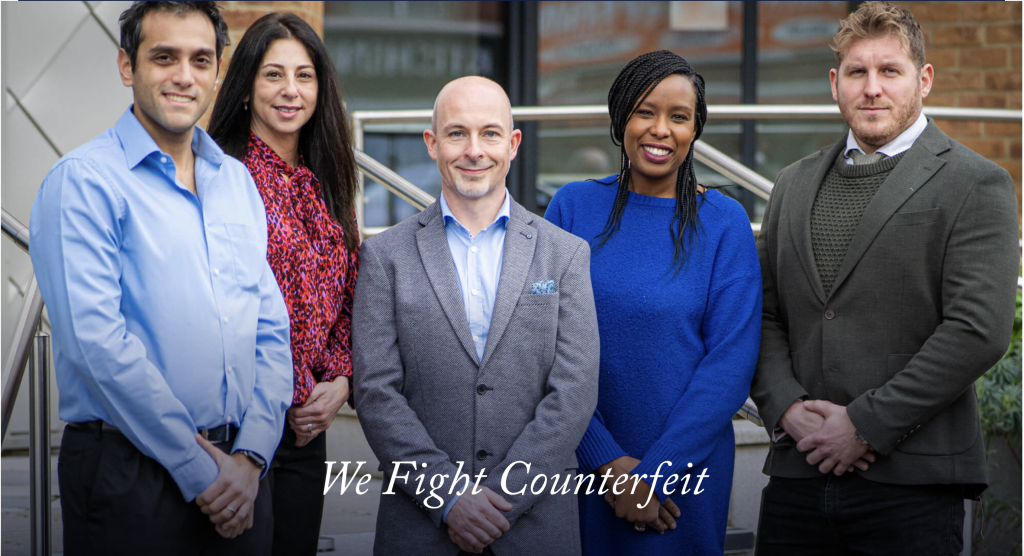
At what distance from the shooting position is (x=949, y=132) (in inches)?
207

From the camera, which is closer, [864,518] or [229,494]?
[229,494]

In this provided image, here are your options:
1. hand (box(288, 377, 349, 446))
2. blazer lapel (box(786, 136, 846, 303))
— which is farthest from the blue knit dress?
hand (box(288, 377, 349, 446))

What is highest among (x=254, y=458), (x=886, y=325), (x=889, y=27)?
(x=889, y=27)

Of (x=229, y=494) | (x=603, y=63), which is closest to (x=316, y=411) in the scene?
(x=229, y=494)

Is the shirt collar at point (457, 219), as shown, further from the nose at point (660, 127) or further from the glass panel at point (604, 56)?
the glass panel at point (604, 56)

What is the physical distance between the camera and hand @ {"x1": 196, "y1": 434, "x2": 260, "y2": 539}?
1.92 m

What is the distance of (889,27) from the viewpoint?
2316 mm

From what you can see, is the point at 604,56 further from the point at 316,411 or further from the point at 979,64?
the point at 316,411

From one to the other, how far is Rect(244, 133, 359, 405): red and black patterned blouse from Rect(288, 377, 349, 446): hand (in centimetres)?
2

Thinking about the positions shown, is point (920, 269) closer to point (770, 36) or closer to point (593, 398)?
point (593, 398)

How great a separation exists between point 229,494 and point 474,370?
583 mm

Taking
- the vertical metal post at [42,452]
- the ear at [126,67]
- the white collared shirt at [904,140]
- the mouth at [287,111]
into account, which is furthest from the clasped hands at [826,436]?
the vertical metal post at [42,452]

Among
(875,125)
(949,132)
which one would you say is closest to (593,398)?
(875,125)

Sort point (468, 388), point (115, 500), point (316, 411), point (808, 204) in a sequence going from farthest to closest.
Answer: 1. point (808, 204)
2. point (316, 411)
3. point (468, 388)
4. point (115, 500)
